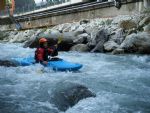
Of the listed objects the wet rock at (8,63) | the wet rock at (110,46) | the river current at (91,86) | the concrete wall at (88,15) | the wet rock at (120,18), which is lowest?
the river current at (91,86)

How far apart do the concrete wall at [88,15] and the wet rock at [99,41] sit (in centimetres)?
285

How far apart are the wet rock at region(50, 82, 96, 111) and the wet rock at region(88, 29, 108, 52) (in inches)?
337

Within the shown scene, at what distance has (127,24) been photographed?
659 inches

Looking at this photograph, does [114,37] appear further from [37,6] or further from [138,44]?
[37,6]

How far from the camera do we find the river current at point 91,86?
6.07m

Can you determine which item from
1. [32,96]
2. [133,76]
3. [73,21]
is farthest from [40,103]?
[73,21]

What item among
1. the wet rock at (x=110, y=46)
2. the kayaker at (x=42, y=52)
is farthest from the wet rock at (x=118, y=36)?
the kayaker at (x=42, y=52)

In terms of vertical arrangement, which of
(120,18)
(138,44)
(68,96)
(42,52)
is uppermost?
(120,18)

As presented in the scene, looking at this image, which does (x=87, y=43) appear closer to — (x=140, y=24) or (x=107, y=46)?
(x=107, y=46)

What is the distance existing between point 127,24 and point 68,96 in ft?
36.1

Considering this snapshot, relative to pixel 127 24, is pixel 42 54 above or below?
below

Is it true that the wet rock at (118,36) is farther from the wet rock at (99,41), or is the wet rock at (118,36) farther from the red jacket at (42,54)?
the red jacket at (42,54)

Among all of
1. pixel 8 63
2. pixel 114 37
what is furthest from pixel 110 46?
pixel 8 63

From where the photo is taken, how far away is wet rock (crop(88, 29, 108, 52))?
608 inches
